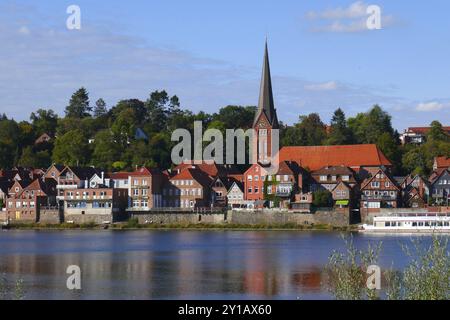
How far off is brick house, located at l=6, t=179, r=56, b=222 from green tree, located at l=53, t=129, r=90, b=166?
45.0 feet

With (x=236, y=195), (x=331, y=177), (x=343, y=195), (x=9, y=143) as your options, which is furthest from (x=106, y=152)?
(x=343, y=195)

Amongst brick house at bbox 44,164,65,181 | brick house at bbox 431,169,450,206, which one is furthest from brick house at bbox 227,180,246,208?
brick house at bbox 44,164,65,181

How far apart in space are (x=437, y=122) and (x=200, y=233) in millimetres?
38088

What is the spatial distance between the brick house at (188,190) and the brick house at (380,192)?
41.1 feet

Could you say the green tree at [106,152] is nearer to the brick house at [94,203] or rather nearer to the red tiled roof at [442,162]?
the brick house at [94,203]

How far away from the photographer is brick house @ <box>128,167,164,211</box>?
2904 inches

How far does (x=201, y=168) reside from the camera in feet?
257

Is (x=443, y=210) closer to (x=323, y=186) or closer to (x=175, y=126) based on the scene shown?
(x=323, y=186)

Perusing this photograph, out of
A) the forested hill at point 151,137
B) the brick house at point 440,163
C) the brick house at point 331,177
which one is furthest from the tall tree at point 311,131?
the brick house at point 331,177

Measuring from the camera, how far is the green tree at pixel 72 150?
90500 mm

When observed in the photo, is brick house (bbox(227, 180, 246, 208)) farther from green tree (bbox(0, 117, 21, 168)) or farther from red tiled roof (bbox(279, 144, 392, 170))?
green tree (bbox(0, 117, 21, 168))

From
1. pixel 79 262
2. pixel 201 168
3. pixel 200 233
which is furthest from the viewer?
pixel 201 168

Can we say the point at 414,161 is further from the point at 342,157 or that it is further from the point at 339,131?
the point at 339,131
